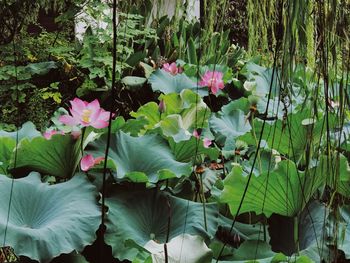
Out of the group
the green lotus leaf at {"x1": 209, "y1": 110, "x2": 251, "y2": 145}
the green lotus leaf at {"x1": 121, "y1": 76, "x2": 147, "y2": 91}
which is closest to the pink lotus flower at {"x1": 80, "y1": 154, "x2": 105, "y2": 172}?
the green lotus leaf at {"x1": 209, "y1": 110, "x2": 251, "y2": 145}

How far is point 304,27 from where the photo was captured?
740mm

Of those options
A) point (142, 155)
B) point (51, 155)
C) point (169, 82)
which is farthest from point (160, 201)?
point (169, 82)

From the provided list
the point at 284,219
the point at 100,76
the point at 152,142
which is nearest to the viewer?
the point at 284,219

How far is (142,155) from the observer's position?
1361 mm

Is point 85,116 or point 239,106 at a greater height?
point 85,116

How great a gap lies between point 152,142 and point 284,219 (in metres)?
0.36

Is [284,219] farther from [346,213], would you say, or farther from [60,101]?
[60,101]

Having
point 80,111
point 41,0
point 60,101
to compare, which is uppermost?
point 41,0

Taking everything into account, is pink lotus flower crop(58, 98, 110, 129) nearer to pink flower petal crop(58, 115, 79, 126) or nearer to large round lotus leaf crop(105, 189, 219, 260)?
pink flower petal crop(58, 115, 79, 126)

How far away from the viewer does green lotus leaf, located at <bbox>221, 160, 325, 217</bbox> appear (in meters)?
1.16

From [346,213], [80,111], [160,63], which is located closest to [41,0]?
[160,63]

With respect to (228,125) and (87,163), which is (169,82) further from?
(87,163)

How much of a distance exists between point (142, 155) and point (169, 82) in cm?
115

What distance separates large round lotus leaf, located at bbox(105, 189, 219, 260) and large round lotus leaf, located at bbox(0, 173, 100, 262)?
0.06 metres
